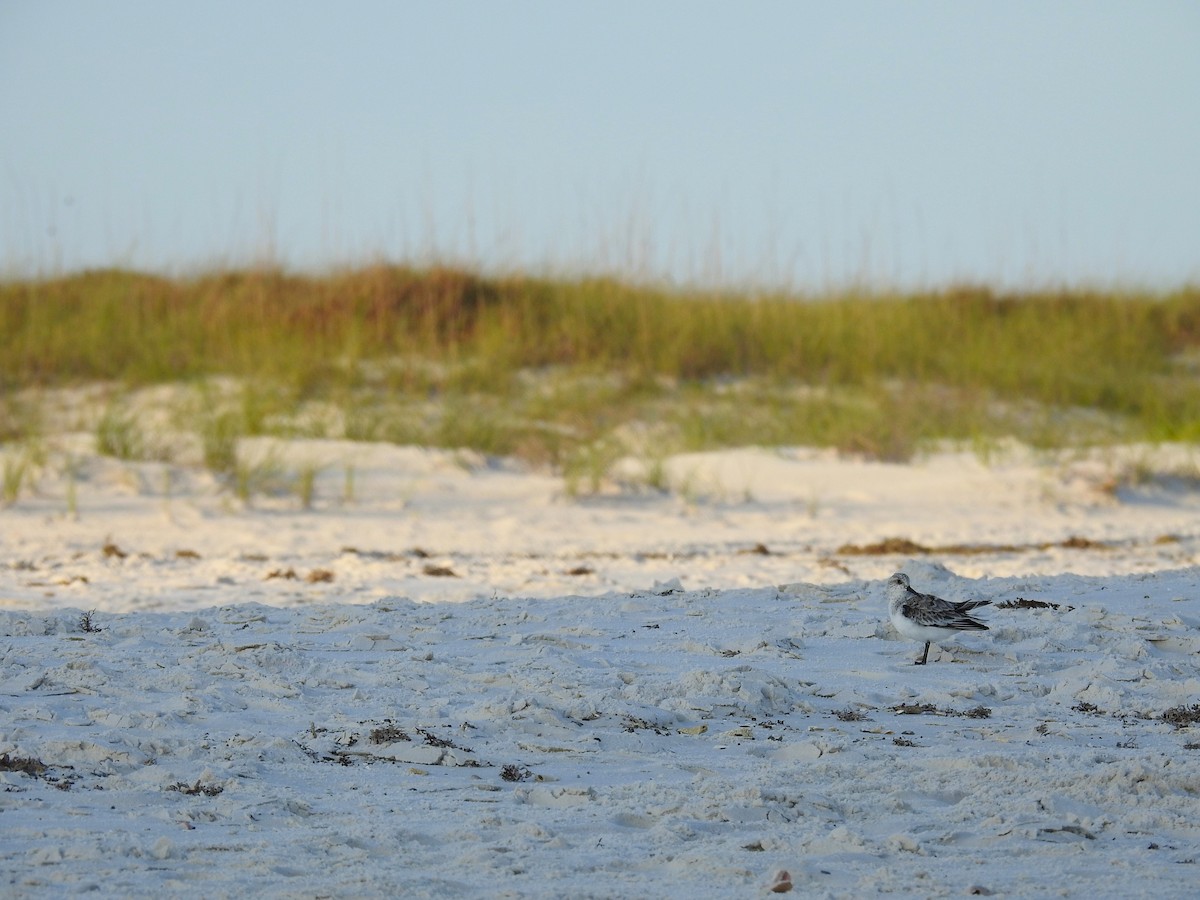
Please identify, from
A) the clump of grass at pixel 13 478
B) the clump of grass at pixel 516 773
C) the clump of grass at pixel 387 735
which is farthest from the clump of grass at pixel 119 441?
the clump of grass at pixel 516 773

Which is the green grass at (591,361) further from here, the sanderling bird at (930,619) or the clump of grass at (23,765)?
the clump of grass at (23,765)

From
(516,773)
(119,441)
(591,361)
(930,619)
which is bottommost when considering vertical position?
(516,773)

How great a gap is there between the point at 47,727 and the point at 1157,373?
11354 millimetres

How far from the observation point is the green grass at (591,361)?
9.59 metres

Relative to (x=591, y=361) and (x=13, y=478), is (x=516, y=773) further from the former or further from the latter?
(x=591, y=361)

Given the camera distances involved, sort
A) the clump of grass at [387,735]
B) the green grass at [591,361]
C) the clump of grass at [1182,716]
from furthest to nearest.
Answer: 1. the green grass at [591,361]
2. the clump of grass at [1182,716]
3. the clump of grass at [387,735]

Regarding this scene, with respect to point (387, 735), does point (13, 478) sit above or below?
above

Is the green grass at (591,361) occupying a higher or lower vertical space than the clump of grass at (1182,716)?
higher

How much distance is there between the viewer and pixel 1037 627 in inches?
166

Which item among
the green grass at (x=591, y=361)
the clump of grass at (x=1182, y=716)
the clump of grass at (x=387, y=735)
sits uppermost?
the green grass at (x=591, y=361)

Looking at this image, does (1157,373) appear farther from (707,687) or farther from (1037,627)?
(707,687)

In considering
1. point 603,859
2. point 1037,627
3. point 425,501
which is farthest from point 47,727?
point 425,501

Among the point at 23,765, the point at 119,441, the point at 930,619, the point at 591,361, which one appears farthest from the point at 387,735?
the point at 591,361

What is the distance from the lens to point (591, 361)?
11203 millimetres
